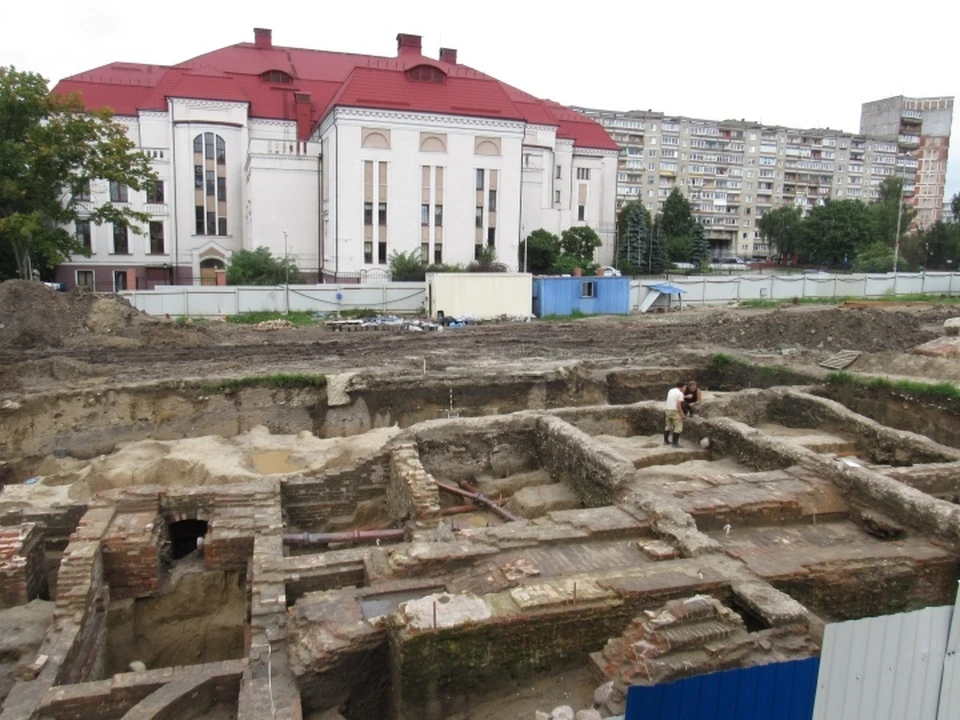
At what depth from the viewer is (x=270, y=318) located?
27016 mm

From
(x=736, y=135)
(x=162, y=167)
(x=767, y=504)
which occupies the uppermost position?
(x=736, y=135)

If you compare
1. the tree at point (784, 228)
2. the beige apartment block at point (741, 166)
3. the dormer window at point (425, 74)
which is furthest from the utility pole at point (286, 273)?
the beige apartment block at point (741, 166)

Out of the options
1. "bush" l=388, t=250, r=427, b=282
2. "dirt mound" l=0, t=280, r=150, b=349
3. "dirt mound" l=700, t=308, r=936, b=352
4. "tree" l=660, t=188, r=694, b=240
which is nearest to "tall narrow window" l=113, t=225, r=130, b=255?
"bush" l=388, t=250, r=427, b=282

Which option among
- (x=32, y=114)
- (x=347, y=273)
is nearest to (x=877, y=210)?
(x=347, y=273)

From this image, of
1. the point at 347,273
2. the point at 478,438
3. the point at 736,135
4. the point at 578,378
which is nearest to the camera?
the point at 478,438

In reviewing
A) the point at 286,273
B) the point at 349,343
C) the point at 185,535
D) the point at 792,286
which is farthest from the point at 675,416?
the point at 792,286

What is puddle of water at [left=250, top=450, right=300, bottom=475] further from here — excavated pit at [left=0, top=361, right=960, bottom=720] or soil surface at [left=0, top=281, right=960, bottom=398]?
soil surface at [left=0, top=281, right=960, bottom=398]

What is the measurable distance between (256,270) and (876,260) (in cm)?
3963

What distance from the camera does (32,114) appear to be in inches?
966

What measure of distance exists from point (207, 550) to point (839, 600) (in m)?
6.41

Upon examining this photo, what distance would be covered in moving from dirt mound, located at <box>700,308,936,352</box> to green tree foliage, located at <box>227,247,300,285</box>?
59.4ft

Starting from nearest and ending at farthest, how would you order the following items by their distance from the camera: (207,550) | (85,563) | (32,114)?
(85,563) → (207,550) → (32,114)

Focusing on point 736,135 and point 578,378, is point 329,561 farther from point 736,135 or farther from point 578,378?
point 736,135

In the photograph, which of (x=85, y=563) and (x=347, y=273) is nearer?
(x=85, y=563)
